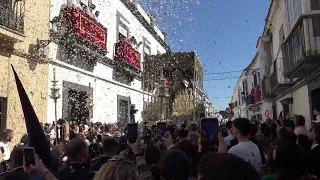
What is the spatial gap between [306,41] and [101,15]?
9.28 metres

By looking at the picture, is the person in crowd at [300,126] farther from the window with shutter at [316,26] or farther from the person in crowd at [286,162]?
the window with shutter at [316,26]

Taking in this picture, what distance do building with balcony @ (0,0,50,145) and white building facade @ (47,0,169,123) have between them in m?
0.56

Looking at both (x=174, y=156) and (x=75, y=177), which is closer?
(x=174, y=156)

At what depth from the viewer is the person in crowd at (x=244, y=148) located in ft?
11.1

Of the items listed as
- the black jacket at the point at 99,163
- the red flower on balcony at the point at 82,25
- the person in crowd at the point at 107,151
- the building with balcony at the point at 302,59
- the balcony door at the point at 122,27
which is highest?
the balcony door at the point at 122,27

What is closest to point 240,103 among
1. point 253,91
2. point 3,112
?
point 253,91

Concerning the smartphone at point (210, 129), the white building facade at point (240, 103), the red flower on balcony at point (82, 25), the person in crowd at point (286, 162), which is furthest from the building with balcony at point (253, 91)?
the person in crowd at point (286, 162)

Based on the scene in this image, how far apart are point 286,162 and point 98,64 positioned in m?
13.9

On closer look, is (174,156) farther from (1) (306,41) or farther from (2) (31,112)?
(1) (306,41)

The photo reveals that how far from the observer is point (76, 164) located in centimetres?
318

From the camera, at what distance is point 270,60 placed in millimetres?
25844

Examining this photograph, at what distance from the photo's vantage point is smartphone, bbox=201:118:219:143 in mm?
3756

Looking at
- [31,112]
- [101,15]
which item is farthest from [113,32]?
[31,112]

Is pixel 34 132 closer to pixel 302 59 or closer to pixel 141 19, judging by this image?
pixel 302 59
